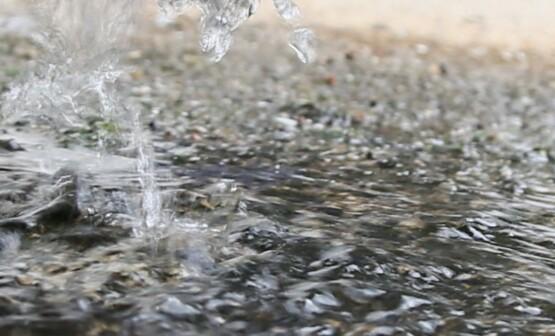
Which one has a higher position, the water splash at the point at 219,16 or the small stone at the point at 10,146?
the water splash at the point at 219,16

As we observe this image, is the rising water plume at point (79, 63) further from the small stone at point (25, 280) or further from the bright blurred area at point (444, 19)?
the bright blurred area at point (444, 19)

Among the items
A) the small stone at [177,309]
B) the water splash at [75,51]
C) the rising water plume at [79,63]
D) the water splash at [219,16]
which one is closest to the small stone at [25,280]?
the small stone at [177,309]

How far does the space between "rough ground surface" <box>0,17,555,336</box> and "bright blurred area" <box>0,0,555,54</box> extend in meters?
2.50

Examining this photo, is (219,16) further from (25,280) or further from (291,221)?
(25,280)

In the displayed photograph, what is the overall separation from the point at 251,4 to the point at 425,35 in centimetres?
528

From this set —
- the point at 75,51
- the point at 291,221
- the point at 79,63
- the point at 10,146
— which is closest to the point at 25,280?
the point at 291,221

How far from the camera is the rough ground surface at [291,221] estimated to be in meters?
2.39

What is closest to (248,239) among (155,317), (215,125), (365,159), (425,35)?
(155,317)

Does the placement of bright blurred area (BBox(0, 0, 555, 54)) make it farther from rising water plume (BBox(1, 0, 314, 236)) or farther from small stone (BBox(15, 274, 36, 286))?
small stone (BBox(15, 274, 36, 286))

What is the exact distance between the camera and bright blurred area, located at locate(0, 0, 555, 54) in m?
8.62

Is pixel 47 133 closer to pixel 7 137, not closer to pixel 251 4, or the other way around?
pixel 7 137

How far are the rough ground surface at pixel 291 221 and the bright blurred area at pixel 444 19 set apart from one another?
8.21 ft

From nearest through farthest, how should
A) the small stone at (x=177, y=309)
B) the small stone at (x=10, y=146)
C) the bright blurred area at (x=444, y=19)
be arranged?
the small stone at (x=177, y=309) < the small stone at (x=10, y=146) < the bright blurred area at (x=444, y=19)

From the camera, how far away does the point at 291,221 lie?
3162 mm
